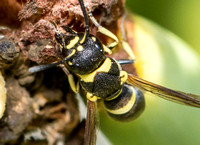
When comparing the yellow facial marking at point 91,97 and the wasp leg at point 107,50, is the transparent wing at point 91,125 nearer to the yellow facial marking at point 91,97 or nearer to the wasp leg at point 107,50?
the yellow facial marking at point 91,97

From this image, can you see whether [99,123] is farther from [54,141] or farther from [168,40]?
[168,40]

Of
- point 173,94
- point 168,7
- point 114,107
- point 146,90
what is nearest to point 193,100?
point 173,94

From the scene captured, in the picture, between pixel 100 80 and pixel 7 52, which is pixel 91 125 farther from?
pixel 7 52

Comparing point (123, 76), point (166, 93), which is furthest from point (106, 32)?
point (166, 93)

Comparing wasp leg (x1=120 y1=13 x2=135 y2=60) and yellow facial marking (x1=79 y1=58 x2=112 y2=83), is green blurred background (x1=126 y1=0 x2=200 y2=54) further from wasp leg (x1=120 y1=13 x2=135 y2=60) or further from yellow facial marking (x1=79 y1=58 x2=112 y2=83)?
yellow facial marking (x1=79 y1=58 x2=112 y2=83)

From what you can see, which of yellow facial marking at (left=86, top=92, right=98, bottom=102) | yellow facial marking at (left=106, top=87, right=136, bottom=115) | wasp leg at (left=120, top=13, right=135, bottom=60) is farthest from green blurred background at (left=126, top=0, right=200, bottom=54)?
yellow facial marking at (left=86, top=92, right=98, bottom=102)

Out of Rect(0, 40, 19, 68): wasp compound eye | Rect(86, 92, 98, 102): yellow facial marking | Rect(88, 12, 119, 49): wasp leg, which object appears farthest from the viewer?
Rect(86, 92, 98, 102): yellow facial marking

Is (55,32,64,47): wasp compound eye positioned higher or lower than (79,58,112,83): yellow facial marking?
higher
